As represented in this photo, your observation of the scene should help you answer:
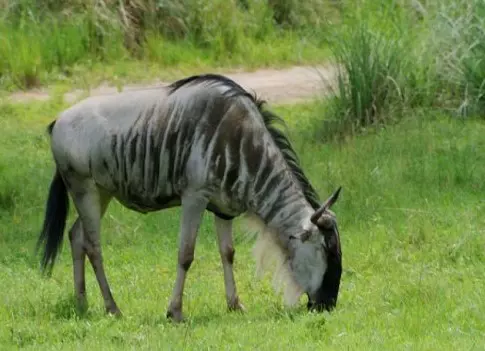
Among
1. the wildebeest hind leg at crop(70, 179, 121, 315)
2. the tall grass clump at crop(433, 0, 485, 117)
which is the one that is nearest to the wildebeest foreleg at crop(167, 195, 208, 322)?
the wildebeest hind leg at crop(70, 179, 121, 315)

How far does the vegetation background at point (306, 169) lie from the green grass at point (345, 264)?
0.07 feet

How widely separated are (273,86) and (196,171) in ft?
29.6

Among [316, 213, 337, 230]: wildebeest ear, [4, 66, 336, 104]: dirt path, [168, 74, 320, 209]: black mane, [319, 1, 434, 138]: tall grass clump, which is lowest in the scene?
[4, 66, 336, 104]: dirt path

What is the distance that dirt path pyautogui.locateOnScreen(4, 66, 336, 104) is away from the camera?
53.8 ft

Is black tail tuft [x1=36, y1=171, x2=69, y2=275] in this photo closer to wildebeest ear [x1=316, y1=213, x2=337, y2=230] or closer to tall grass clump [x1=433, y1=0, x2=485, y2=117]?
wildebeest ear [x1=316, y1=213, x2=337, y2=230]

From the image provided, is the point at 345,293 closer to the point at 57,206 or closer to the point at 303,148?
the point at 57,206

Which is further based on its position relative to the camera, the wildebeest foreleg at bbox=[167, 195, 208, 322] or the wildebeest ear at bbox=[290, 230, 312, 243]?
the wildebeest foreleg at bbox=[167, 195, 208, 322]

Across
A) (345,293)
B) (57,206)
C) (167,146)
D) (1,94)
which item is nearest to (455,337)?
(345,293)

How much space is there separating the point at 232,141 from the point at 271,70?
1016 cm

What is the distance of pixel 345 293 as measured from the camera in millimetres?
8859

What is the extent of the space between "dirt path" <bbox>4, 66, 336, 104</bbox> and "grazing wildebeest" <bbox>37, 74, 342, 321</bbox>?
667 cm

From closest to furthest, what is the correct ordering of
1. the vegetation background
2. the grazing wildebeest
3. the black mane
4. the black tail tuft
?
the vegetation background
the grazing wildebeest
the black mane
the black tail tuft

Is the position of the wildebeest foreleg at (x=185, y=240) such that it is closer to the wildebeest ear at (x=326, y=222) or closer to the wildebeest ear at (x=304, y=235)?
the wildebeest ear at (x=304, y=235)

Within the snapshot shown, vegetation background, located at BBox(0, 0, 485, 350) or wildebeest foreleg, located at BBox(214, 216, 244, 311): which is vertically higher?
wildebeest foreleg, located at BBox(214, 216, 244, 311)
